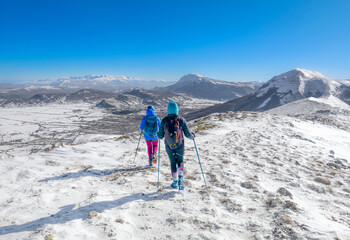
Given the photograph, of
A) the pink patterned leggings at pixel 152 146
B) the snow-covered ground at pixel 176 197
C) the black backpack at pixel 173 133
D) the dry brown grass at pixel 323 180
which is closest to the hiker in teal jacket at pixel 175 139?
the black backpack at pixel 173 133

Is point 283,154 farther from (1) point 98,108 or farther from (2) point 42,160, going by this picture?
(1) point 98,108

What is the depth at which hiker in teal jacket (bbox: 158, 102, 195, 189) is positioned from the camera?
586 centimetres

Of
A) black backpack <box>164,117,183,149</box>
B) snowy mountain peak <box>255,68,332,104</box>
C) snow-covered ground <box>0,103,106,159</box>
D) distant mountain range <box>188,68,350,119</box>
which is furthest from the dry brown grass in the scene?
snowy mountain peak <box>255,68,332,104</box>

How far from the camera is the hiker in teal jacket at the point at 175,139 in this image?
5.86 m

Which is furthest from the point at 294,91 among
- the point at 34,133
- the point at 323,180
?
the point at 34,133

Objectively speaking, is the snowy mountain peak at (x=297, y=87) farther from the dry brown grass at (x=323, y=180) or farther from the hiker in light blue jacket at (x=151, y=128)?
the hiker in light blue jacket at (x=151, y=128)

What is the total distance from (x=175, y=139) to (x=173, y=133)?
0.69 feet

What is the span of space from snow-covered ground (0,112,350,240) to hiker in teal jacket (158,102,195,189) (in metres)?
0.59

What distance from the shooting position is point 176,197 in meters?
5.45

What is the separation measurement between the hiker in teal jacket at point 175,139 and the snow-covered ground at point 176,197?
590 mm

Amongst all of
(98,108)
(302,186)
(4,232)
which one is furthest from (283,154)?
(98,108)

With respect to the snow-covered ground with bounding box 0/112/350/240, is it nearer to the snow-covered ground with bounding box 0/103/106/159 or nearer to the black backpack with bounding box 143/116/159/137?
the black backpack with bounding box 143/116/159/137

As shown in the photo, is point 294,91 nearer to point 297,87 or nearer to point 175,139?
point 297,87

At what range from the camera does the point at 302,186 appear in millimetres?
6418
